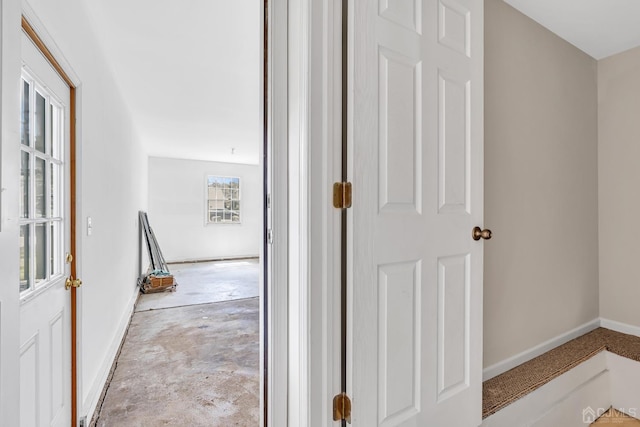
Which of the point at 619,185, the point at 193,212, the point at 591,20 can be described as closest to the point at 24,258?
the point at 591,20

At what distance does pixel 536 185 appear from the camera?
206 centimetres

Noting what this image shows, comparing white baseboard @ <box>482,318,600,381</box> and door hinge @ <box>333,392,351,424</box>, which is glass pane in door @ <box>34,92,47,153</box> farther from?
white baseboard @ <box>482,318,600,381</box>

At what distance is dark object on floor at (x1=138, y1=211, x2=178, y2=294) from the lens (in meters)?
4.75

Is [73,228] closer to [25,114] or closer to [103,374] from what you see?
[25,114]

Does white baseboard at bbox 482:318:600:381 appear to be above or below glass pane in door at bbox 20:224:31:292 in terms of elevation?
below

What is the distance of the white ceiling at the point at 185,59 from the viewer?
1952mm

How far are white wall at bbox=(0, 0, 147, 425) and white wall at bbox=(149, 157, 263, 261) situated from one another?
14.0 feet

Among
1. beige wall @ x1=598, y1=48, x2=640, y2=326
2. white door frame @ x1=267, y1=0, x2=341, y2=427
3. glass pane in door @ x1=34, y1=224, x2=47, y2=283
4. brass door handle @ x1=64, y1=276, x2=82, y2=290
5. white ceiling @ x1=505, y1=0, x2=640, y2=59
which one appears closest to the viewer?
white door frame @ x1=267, y1=0, x2=341, y2=427

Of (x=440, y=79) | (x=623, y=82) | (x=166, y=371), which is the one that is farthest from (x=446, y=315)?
(x=623, y=82)

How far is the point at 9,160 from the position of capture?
683 mm

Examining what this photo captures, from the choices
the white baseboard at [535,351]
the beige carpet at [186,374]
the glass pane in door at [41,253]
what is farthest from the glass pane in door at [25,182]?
the white baseboard at [535,351]

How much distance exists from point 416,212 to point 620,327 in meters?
2.48

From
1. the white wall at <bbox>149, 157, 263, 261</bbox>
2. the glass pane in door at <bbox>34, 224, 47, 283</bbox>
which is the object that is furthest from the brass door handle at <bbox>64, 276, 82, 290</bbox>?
the white wall at <bbox>149, 157, 263, 261</bbox>

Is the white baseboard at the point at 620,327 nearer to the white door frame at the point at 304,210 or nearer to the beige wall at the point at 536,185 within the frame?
the beige wall at the point at 536,185
